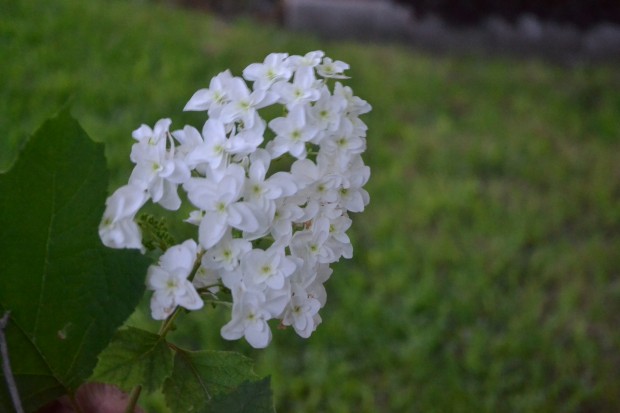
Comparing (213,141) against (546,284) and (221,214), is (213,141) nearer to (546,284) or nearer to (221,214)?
(221,214)

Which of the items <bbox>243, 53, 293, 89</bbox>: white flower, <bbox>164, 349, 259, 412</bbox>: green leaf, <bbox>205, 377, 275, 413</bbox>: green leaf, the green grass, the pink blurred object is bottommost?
the green grass

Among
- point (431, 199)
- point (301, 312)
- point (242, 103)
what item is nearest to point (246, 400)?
point (301, 312)

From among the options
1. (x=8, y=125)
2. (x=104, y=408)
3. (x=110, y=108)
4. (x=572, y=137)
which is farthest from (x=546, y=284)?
(x=104, y=408)

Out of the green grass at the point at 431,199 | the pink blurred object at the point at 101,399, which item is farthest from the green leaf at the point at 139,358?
the green grass at the point at 431,199

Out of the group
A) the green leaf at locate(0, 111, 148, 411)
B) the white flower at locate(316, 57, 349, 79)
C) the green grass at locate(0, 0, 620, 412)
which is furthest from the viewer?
the green grass at locate(0, 0, 620, 412)

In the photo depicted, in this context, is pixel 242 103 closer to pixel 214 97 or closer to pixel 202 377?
pixel 214 97

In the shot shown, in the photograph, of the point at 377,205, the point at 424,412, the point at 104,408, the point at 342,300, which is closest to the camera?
the point at 104,408

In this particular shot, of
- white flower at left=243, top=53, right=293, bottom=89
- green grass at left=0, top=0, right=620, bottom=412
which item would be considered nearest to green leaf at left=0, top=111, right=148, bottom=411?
white flower at left=243, top=53, right=293, bottom=89

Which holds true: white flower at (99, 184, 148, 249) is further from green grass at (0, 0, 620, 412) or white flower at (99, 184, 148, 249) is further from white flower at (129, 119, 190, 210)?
green grass at (0, 0, 620, 412)
